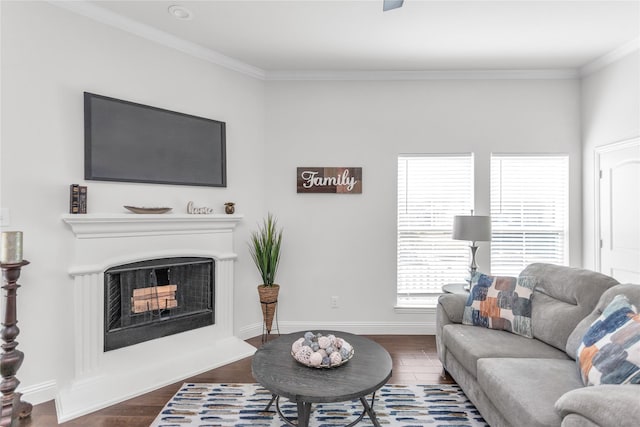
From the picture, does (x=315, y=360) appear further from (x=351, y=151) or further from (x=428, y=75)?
(x=428, y=75)

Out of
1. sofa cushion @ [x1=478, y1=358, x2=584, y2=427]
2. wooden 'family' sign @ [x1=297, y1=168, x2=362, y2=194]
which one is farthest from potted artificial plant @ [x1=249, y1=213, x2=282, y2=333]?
sofa cushion @ [x1=478, y1=358, x2=584, y2=427]

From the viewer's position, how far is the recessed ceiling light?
8.67ft

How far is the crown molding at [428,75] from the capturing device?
12.2ft

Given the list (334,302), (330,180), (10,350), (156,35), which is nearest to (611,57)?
(330,180)

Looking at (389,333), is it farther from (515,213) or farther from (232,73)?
(232,73)

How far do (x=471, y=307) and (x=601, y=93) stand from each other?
2682 mm

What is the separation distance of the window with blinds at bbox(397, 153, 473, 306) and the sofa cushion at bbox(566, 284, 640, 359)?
1.73 metres

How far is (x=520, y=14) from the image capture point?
2.68m

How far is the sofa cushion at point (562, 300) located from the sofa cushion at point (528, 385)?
0.83 ft

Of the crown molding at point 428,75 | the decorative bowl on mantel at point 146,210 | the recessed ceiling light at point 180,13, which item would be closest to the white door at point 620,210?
the crown molding at point 428,75

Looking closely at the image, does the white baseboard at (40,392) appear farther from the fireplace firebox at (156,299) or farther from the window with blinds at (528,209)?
the window with blinds at (528,209)

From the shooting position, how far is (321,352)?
199 centimetres

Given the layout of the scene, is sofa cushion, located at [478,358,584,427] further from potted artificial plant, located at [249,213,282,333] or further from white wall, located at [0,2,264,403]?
white wall, located at [0,2,264,403]

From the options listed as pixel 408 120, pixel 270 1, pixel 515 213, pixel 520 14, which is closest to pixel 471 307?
pixel 515 213
